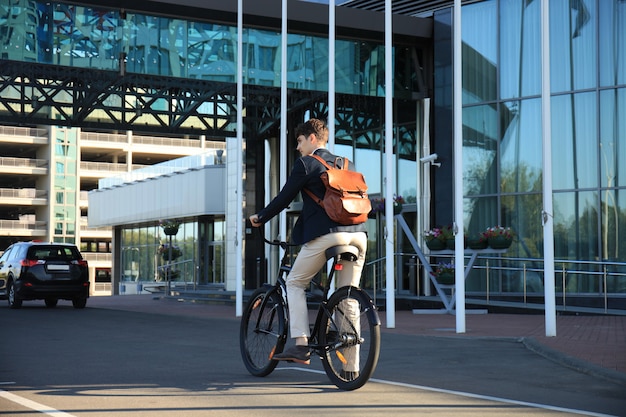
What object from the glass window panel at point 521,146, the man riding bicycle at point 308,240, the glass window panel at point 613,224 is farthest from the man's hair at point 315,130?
the glass window panel at point 521,146

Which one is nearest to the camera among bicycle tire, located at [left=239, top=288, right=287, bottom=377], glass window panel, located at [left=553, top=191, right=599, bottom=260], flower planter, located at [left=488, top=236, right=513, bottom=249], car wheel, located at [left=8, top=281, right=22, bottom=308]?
bicycle tire, located at [left=239, top=288, right=287, bottom=377]

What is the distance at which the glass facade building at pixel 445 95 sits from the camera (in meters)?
22.9

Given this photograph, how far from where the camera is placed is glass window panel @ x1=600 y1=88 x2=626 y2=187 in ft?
74.8

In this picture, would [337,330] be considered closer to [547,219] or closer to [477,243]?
[547,219]

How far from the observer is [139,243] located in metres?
57.8

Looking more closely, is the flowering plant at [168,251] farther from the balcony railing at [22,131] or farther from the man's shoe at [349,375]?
the balcony railing at [22,131]

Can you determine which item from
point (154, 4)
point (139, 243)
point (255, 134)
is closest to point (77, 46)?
point (154, 4)

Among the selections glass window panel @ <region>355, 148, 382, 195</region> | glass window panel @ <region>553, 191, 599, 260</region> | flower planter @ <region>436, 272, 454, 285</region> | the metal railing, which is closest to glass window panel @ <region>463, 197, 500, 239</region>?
the metal railing

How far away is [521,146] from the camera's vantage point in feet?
80.6

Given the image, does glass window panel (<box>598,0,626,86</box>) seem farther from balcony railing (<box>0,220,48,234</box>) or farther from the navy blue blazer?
balcony railing (<box>0,220,48,234</box>)

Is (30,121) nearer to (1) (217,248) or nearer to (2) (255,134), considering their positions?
(2) (255,134)

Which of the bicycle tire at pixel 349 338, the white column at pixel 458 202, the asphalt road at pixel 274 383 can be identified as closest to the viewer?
the asphalt road at pixel 274 383

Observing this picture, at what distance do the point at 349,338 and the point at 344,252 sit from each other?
645 millimetres

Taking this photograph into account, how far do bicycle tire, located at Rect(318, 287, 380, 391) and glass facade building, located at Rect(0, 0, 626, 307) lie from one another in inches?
557
